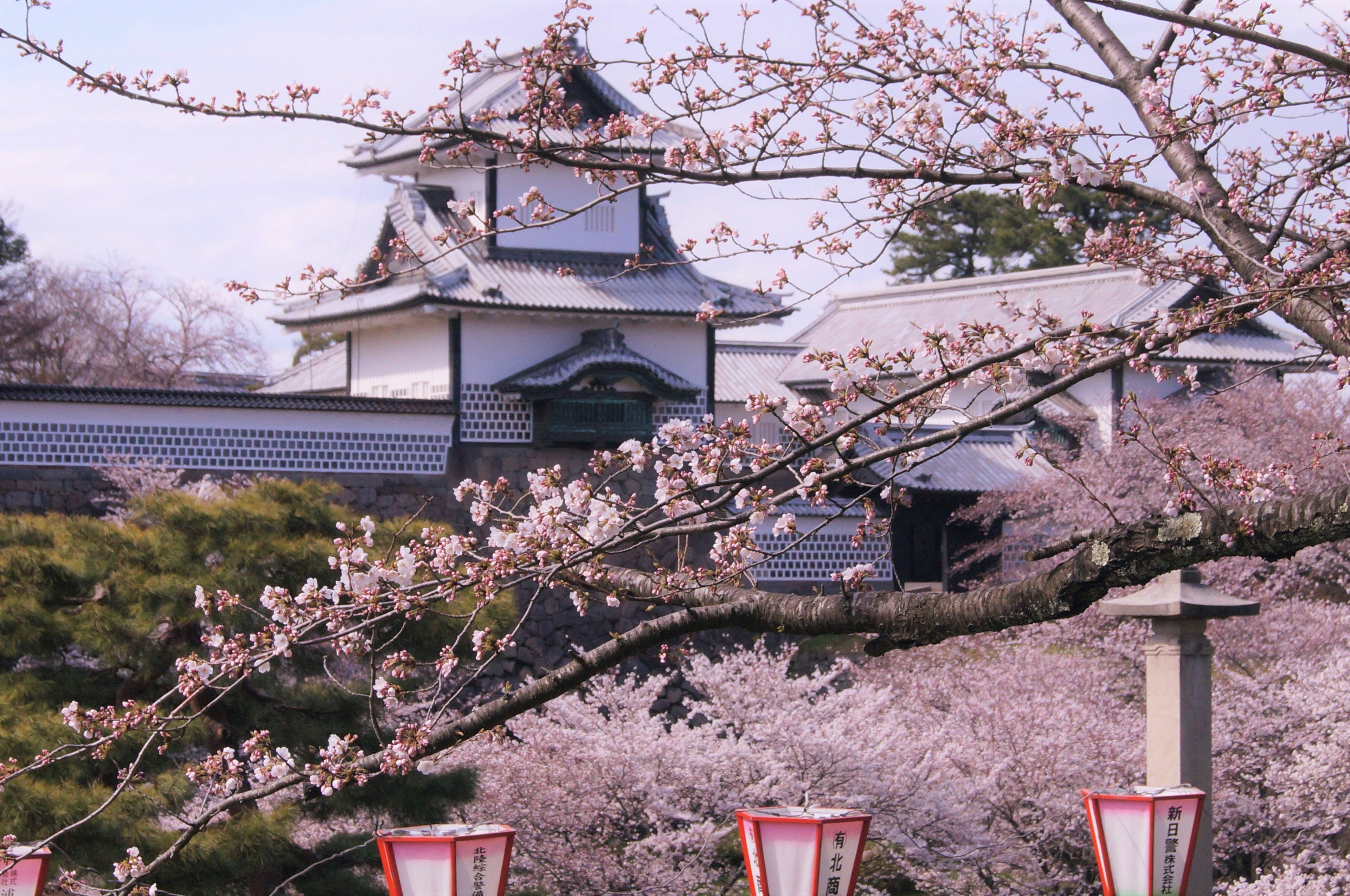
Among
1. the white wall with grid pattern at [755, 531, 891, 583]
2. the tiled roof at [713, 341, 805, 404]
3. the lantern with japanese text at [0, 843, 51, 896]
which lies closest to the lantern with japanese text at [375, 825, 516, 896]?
the lantern with japanese text at [0, 843, 51, 896]

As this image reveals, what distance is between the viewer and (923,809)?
966 centimetres

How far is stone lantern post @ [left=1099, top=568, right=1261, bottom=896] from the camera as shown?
607 cm

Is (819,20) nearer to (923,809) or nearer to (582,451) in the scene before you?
(923,809)

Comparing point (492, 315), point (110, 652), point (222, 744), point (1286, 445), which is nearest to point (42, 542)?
point (110, 652)

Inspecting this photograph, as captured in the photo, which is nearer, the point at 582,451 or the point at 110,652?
the point at 110,652

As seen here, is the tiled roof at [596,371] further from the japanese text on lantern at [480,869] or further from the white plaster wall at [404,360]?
the japanese text on lantern at [480,869]

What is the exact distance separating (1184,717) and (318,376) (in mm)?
17595

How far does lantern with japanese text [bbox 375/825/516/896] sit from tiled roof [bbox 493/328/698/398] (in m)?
12.6

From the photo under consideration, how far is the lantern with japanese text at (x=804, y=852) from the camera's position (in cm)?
429

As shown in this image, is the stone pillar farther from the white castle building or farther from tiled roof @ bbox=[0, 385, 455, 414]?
tiled roof @ bbox=[0, 385, 455, 414]

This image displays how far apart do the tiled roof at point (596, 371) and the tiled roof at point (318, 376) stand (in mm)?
4394

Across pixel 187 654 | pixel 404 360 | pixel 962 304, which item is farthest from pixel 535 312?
pixel 962 304

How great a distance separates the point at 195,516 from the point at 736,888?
239 inches

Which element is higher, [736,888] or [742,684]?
[742,684]
